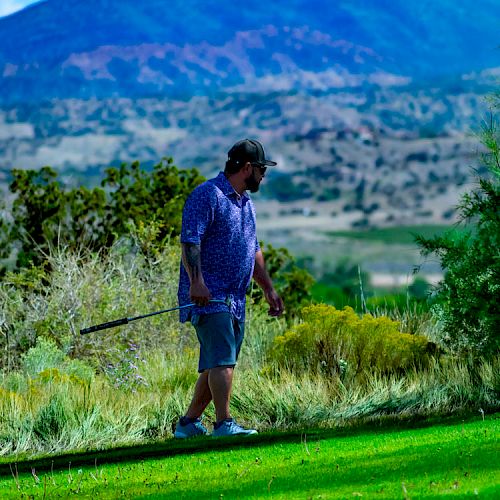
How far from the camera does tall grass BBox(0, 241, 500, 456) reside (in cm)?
1033

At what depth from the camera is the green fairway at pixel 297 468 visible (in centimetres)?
688

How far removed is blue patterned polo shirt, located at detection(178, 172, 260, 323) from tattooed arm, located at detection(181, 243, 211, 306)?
0.11 metres

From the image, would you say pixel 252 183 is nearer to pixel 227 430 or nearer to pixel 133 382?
pixel 227 430

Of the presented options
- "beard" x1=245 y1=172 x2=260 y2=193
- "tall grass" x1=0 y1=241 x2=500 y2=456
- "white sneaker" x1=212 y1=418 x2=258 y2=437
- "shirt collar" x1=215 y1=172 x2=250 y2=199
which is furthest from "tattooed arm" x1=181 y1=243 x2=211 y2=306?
"tall grass" x1=0 y1=241 x2=500 y2=456

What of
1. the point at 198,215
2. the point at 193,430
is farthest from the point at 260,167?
the point at 193,430

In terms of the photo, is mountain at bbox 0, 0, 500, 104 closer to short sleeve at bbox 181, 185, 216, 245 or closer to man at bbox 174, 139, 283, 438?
man at bbox 174, 139, 283, 438

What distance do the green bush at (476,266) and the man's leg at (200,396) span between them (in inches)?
127

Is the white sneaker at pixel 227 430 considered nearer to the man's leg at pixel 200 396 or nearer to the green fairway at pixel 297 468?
the green fairway at pixel 297 468

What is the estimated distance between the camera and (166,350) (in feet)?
48.5

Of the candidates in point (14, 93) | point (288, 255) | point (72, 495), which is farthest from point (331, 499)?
point (14, 93)

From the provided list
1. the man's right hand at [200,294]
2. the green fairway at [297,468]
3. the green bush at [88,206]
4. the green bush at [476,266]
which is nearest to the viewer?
the green fairway at [297,468]

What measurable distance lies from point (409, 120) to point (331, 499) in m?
97.7

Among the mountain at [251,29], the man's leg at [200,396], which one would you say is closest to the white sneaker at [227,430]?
the man's leg at [200,396]

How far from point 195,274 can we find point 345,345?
3630 mm
